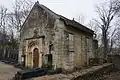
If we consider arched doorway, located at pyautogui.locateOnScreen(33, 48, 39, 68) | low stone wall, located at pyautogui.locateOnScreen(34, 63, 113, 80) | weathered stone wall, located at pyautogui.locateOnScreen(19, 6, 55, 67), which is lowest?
low stone wall, located at pyautogui.locateOnScreen(34, 63, 113, 80)

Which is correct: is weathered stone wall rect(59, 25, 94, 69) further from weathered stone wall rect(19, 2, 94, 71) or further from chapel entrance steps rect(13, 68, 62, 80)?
chapel entrance steps rect(13, 68, 62, 80)

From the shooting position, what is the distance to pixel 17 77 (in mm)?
12492

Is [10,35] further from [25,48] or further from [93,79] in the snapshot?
[93,79]

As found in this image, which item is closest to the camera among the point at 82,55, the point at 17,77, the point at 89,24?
the point at 17,77

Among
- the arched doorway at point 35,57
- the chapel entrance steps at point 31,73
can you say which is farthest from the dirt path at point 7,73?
the arched doorway at point 35,57

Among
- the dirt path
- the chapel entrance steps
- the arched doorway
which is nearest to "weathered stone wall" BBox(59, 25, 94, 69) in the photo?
the chapel entrance steps

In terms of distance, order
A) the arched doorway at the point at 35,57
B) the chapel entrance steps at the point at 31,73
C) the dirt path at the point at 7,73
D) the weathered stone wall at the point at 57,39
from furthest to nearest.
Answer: the arched doorway at the point at 35,57 < the weathered stone wall at the point at 57,39 < the dirt path at the point at 7,73 < the chapel entrance steps at the point at 31,73

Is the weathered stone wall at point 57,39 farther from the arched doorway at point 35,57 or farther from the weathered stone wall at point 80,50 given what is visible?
the arched doorway at point 35,57

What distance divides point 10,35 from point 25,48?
21786mm

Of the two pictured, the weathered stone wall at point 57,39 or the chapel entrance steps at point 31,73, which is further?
the weathered stone wall at point 57,39

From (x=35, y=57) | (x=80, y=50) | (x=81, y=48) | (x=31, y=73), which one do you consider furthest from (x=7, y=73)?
(x=81, y=48)

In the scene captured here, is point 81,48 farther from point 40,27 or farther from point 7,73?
point 7,73

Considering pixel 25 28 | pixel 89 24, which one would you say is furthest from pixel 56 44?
pixel 89 24

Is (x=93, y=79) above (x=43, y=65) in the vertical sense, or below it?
below
